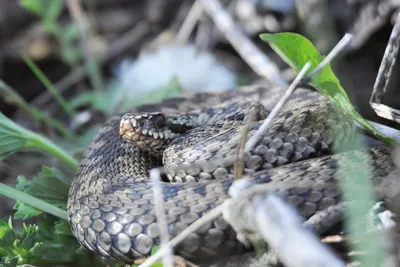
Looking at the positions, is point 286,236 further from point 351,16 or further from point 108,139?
point 351,16

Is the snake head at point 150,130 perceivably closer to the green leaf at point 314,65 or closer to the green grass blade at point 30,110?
the green leaf at point 314,65

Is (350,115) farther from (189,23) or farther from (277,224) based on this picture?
(189,23)

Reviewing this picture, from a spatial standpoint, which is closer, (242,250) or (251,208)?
(251,208)

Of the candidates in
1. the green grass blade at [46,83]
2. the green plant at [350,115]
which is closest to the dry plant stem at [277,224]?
the green plant at [350,115]

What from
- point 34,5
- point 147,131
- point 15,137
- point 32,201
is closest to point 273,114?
point 147,131

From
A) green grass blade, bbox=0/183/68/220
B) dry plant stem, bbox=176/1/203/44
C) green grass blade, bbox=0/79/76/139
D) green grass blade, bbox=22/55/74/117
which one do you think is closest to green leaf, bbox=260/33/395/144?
green grass blade, bbox=0/183/68/220

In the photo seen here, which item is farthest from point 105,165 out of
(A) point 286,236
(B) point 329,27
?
(B) point 329,27
